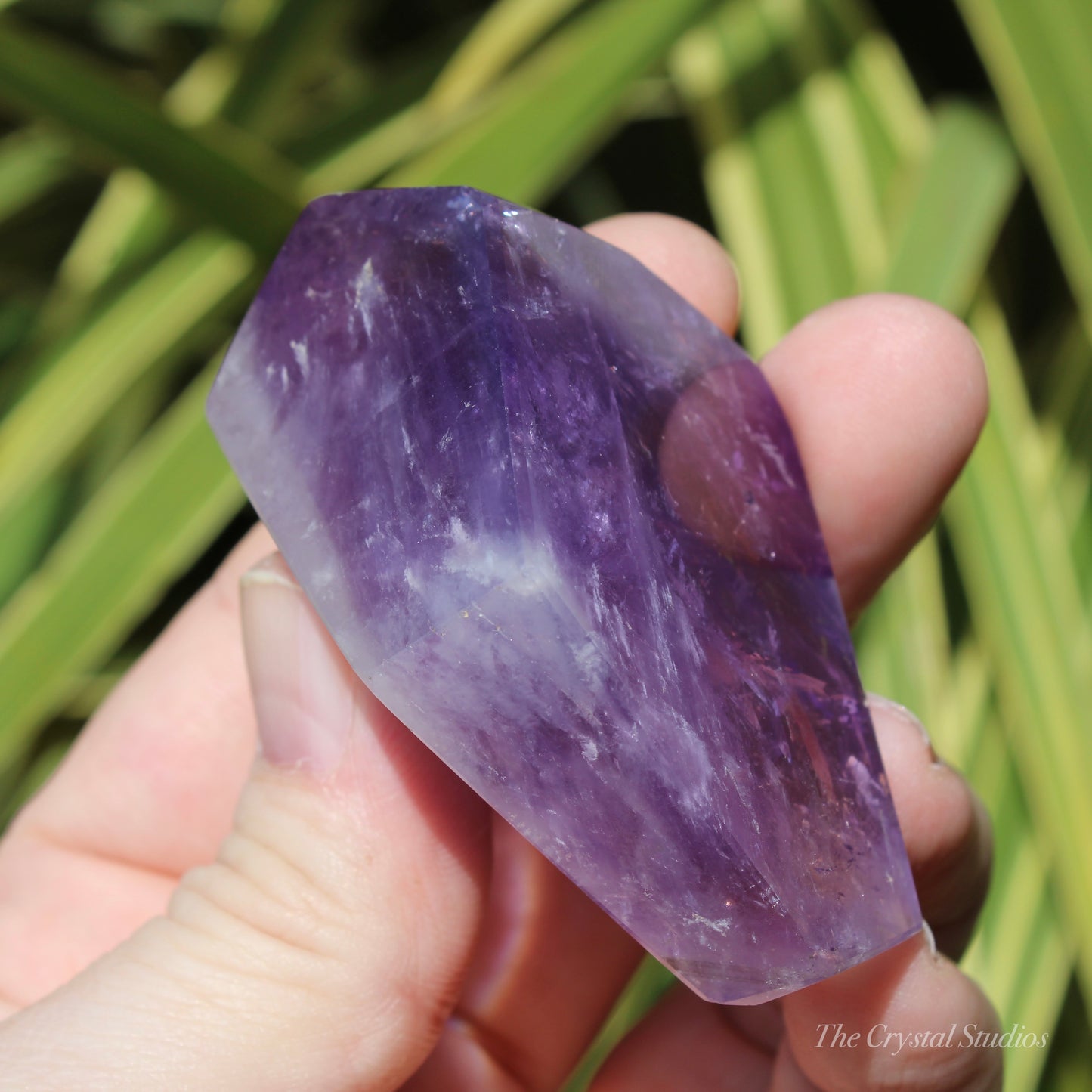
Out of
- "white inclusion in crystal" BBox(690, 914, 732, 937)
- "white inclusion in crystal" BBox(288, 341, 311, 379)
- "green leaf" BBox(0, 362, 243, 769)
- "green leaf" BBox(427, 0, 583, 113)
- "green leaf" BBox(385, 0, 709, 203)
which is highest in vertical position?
"green leaf" BBox(427, 0, 583, 113)

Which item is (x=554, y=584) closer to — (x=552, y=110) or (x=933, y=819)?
(x=933, y=819)

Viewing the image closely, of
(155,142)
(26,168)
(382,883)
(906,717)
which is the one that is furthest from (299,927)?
(26,168)

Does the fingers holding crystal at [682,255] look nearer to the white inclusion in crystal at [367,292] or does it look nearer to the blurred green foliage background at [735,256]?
the blurred green foliage background at [735,256]

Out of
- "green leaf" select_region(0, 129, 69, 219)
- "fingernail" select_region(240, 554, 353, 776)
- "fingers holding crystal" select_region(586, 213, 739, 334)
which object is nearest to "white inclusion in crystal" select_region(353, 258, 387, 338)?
"fingernail" select_region(240, 554, 353, 776)

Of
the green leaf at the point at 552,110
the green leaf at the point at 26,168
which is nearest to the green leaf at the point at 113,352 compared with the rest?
the green leaf at the point at 552,110

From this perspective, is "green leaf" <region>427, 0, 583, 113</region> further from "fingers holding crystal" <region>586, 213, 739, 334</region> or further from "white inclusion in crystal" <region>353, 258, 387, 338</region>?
"white inclusion in crystal" <region>353, 258, 387, 338</region>
